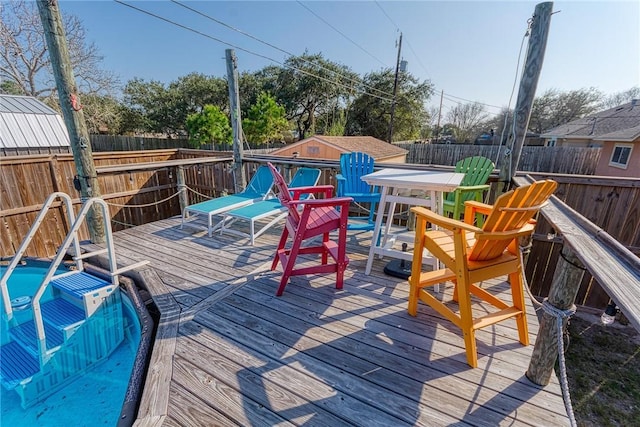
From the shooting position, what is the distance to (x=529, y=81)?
8.04 feet

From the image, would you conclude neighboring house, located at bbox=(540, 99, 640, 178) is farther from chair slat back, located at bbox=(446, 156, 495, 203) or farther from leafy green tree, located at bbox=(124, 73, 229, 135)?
leafy green tree, located at bbox=(124, 73, 229, 135)

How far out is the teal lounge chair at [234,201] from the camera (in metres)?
3.41

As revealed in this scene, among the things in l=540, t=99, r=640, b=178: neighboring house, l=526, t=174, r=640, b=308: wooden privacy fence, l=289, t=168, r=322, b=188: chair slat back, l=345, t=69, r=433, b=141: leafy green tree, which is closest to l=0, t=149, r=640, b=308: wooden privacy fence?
l=526, t=174, r=640, b=308: wooden privacy fence

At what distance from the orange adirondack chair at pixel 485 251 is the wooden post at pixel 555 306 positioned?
0.23m

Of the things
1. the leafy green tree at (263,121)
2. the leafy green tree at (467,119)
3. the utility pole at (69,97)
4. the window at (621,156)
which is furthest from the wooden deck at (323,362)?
the leafy green tree at (467,119)

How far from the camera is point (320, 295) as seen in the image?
7.13 ft

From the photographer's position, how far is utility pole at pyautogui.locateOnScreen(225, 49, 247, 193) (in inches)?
159

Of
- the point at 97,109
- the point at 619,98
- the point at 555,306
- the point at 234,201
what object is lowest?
the point at 234,201

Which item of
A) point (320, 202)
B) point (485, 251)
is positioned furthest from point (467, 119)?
point (485, 251)

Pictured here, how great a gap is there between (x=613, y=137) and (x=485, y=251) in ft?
43.5

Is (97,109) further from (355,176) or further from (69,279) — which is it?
(355,176)

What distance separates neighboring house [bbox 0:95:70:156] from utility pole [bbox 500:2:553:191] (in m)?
9.29

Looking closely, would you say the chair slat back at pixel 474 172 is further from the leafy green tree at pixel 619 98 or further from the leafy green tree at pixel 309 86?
the leafy green tree at pixel 619 98

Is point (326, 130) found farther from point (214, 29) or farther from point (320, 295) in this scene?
point (320, 295)
